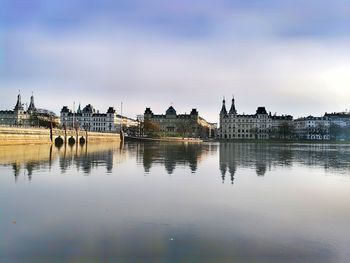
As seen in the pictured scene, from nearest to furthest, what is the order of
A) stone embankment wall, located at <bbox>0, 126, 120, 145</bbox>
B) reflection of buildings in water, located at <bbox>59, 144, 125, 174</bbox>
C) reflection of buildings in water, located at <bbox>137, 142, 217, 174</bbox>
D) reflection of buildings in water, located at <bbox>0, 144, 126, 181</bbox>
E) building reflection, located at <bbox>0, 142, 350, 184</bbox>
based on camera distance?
reflection of buildings in water, located at <bbox>0, 144, 126, 181</bbox> → building reflection, located at <bbox>0, 142, 350, 184</bbox> → reflection of buildings in water, located at <bbox>59, 144, 125, 174</bbox> → reflection of buildings in water, located at <bbox>137, 142, 217, 174</bbox> → stone embankment wall, located at <bbox>0, 126, 120, 145</bbox>

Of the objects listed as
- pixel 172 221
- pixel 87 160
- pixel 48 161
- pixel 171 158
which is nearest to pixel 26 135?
pixel 87 160

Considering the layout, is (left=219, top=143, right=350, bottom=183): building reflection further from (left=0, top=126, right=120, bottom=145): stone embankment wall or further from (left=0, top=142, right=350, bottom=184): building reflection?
(left=0, top=126, right=120, bottom=145): stone embankment wall

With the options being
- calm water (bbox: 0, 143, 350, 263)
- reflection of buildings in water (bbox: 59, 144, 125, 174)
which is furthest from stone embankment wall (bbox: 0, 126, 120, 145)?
calm water (bbox: 0, 143, 350, 263)

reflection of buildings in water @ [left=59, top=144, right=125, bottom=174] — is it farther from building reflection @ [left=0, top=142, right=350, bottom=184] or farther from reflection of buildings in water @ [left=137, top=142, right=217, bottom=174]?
reflection of buildings in water @ [left=137, top=142, right=217, bottom=174]

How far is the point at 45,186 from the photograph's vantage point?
20469 mm

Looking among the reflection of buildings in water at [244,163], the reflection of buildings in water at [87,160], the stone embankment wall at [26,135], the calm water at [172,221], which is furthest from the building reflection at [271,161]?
the stone embankment wall at [26,135]

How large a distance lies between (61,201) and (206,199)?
20.6 feet

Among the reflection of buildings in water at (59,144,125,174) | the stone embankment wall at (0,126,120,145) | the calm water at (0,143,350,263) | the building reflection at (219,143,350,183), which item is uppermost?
the stone embankment wall at (0,126,120,145)

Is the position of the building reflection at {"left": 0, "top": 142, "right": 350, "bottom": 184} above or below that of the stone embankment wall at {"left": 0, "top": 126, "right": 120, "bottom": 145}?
below

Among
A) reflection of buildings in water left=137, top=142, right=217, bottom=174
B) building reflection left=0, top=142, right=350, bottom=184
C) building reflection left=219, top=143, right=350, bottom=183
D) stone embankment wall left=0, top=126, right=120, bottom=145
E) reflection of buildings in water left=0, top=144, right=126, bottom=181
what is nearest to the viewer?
reflection of buildings in water left=0, top=144, right=126, bottom=181

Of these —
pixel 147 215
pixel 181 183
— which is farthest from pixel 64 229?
pixel 181 183

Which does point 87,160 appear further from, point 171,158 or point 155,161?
point 171,158

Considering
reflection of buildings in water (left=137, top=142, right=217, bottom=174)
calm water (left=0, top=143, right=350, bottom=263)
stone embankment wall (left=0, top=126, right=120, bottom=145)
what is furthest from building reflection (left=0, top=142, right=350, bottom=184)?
stone embankment wall (left=0, top=126, right=120, bottom=145)

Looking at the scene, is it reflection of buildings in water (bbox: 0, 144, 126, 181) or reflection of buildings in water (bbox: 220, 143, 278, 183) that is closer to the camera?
reflection of buildings in water (bbox: 0, 144, 126, 181)
